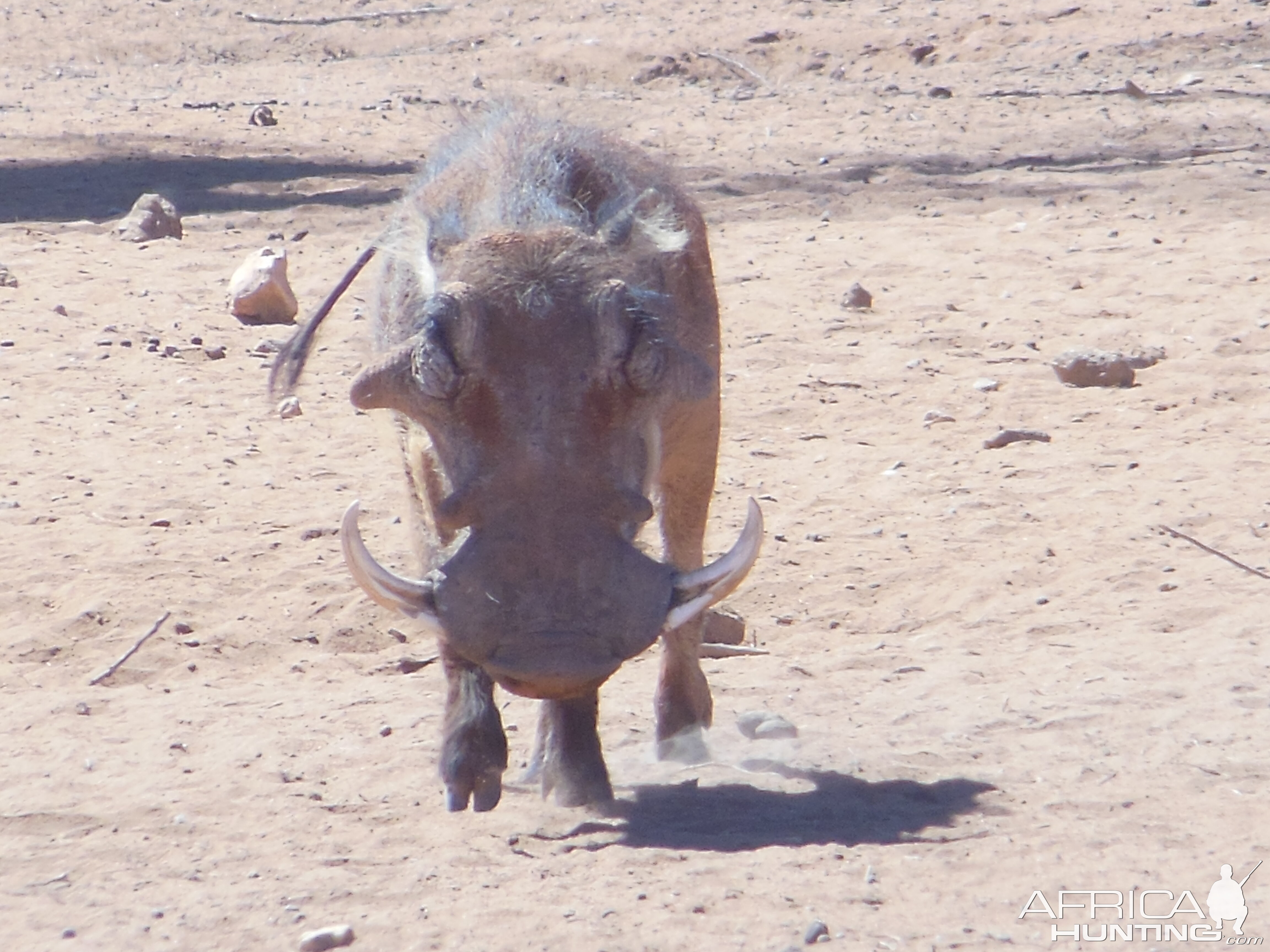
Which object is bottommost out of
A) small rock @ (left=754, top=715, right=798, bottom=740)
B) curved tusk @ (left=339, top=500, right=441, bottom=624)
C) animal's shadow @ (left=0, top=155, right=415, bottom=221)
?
animal's shadow @ (left=0, top=155, right=415, bottom=221)

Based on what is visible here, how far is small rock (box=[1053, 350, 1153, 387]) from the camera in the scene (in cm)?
640

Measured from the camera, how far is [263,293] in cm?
741

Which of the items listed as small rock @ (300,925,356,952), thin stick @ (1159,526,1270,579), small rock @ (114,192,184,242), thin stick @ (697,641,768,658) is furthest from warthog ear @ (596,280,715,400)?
small rock @ (114,192,184,242)

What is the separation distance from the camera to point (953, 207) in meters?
9.16

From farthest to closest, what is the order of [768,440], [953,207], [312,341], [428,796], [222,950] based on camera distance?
[953,207], [768,440], [312,341], [428,796], [222,950]

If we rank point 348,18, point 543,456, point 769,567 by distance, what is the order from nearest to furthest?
1. point 543,456
2. point 769,567
3. point 348,18

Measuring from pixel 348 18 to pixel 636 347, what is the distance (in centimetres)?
1402

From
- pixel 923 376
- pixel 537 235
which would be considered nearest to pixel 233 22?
pixel 923 376

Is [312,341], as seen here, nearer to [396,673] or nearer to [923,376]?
[396,673]

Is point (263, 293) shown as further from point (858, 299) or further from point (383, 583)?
point (383, 583)

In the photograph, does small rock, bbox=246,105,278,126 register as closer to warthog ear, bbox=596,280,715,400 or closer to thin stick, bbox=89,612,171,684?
thin stick, bbox=89,612,171,684

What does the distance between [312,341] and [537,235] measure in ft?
3.91

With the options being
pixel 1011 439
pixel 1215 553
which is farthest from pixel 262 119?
pixel 1215 553

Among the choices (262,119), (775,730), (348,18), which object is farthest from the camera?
(348,18)
